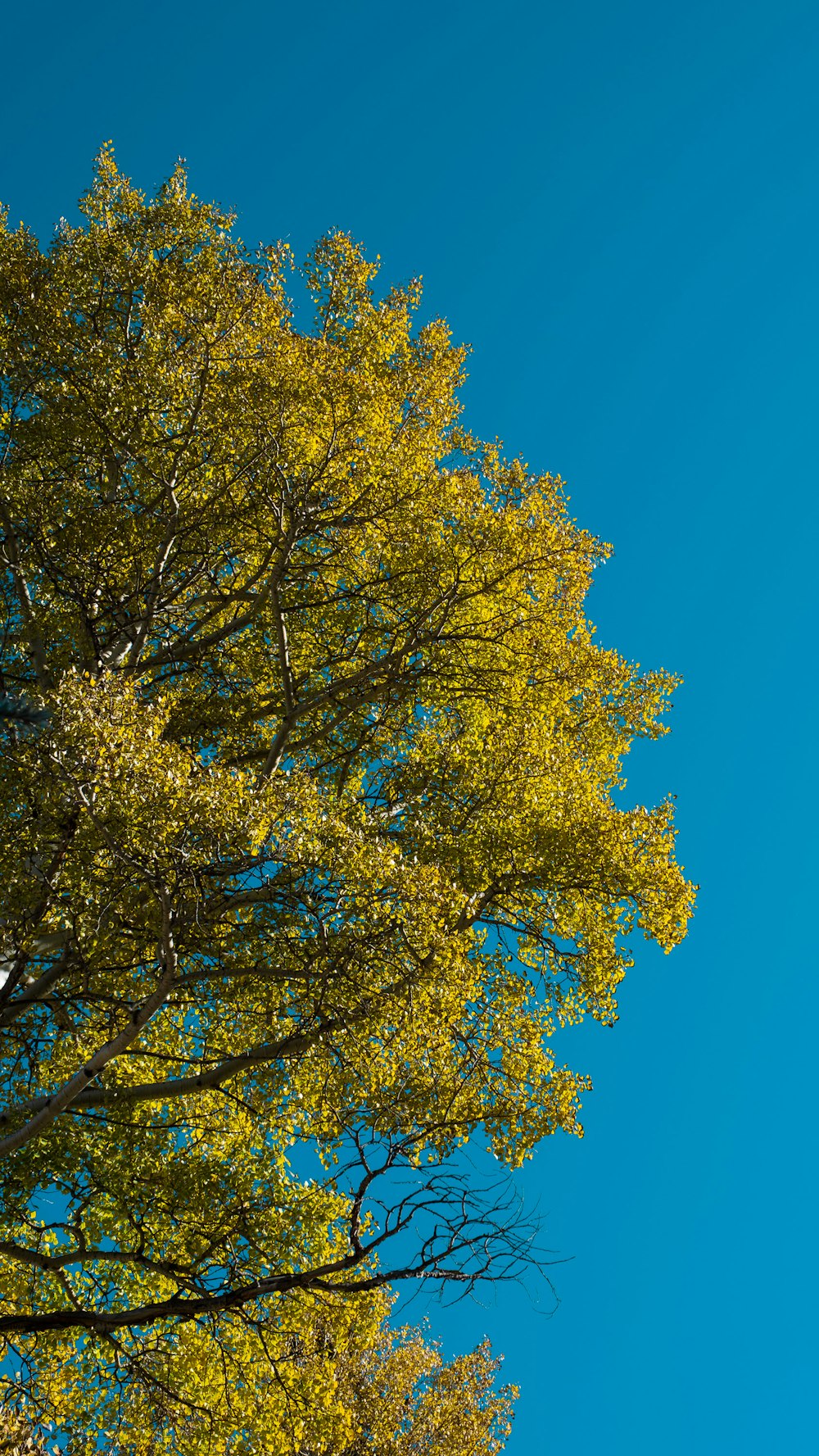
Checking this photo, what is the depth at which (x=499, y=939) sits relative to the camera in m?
11.9

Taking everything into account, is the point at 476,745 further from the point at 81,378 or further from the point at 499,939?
the point at 81,378

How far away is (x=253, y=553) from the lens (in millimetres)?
13648

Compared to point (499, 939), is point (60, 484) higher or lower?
higher

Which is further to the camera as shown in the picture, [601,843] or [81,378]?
[81,378]

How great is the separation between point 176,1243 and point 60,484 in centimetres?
819

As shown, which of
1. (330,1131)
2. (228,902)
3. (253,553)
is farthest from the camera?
(253,553)

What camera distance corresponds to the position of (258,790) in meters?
8.52

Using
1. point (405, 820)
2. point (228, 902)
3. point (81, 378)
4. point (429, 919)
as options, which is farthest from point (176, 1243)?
point (81, 378)

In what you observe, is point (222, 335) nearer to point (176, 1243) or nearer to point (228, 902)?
point (228, 902)

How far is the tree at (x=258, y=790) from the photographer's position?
28.5 ft

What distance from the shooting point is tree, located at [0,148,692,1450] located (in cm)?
869

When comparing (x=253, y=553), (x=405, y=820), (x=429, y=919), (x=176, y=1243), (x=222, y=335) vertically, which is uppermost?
(x=222, y=335)

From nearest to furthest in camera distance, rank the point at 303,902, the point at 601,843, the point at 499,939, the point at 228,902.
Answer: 1. the point at 303,902
2. the point at 228,902
3. the point at 601,843
4. the point at 499,939

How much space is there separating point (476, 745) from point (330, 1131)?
13.7 feet
